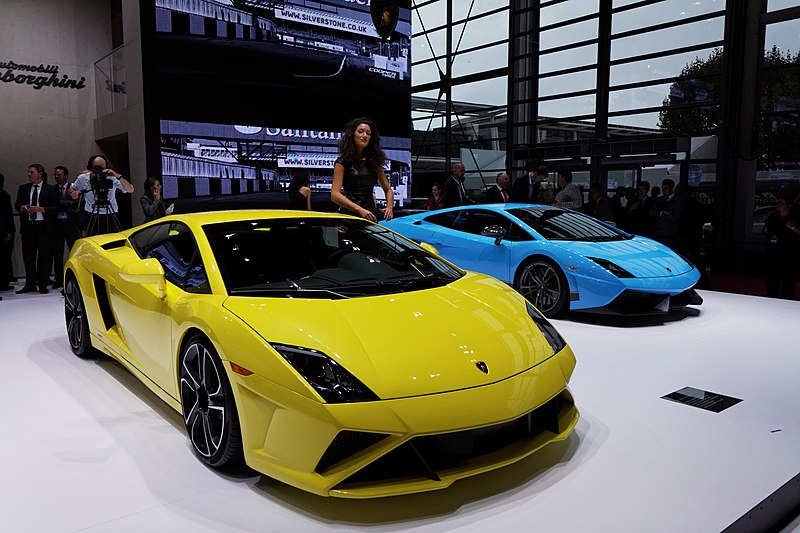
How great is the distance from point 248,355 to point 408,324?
60cm

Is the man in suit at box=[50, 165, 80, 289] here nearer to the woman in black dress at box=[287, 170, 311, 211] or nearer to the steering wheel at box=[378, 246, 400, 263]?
the woman in black dress at box=[287, 170, 311, 211]

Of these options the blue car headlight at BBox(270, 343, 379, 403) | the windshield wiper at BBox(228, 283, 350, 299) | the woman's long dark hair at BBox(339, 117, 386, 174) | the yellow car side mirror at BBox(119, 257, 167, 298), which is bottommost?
the blue car headlight at BBox(270, 343, 379, 403)

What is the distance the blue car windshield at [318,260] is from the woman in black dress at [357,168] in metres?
1.19

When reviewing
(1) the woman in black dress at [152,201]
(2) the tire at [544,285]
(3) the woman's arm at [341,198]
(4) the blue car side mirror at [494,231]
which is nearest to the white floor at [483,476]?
(2) the tire at [544,285]

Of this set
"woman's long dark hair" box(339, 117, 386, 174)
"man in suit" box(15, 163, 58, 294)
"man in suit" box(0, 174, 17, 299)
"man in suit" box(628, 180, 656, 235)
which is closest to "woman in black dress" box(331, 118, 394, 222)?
"woman's long dark hair" box(339, 117, 386, 174)

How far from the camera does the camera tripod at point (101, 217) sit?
671 cm

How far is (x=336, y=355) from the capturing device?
2.16 metres

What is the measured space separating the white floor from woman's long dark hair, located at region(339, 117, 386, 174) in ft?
6.74

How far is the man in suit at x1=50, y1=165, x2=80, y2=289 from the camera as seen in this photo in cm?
752

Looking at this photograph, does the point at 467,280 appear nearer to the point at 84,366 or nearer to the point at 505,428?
the point at 505,428

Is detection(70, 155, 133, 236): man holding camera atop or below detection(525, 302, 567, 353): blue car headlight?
atop

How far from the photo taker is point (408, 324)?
94.5 inches

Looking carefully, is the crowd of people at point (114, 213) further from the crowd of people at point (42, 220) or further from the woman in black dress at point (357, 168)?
Result: the woman in black dress at point (357, 168)

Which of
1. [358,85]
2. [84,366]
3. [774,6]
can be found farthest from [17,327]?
[774,6]
